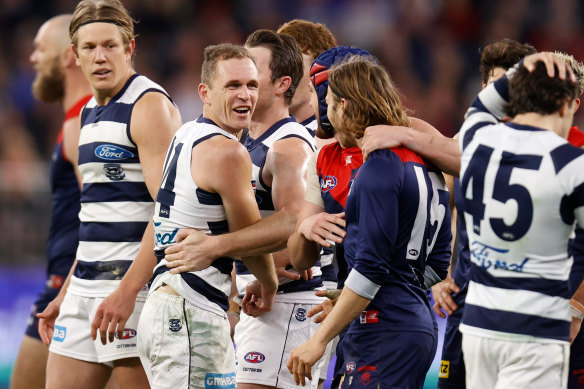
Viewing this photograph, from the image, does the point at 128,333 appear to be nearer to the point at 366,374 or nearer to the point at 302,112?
the point at 366,374

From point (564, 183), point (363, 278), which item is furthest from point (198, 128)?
point (564, 183)

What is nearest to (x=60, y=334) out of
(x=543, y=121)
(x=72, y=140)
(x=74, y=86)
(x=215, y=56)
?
(x=72, y=140)

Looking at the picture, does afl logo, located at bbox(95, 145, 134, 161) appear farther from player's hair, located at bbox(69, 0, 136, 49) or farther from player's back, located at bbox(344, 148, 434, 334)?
player's back, located at bbox(344, 148, 434, 334)

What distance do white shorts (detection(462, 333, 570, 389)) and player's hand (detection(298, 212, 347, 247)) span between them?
0.76 m

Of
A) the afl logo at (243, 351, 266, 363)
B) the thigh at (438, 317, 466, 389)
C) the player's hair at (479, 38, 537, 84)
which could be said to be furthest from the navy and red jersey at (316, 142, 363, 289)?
the afl logo at (243, 351, 266, 363)

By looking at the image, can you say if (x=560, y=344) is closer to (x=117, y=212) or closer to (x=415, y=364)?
(x=415, y=364)

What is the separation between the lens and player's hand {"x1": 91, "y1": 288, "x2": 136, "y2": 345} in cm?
473

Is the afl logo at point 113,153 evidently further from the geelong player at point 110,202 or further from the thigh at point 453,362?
the thigh at point 453,362

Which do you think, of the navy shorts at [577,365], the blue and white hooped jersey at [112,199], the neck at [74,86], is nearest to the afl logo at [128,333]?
the blue and white hooped jersey at [112,199]

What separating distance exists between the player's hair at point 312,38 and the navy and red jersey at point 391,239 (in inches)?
90.4

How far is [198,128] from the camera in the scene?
4.39m

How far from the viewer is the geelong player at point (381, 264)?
144 inches

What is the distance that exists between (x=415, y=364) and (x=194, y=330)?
109 centimetres

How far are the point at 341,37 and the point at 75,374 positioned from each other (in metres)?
9.53
